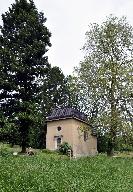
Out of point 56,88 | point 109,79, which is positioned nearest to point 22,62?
point 109,79

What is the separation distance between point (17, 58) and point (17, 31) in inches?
137

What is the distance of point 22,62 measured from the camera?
141ft

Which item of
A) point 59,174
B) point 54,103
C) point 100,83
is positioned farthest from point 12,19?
point 54,103

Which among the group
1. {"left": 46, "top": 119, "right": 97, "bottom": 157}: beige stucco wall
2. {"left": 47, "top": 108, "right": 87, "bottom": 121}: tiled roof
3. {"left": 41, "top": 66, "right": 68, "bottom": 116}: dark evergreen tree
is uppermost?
{"left": 41, "top": 66, "right": 68, "bottom": 116}: dark evergreen tree

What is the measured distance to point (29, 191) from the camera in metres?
13.5

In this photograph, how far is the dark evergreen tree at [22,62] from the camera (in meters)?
41.9

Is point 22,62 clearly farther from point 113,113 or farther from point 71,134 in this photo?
point 71,134

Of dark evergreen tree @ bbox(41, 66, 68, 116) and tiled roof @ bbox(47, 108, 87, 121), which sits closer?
tiled roof @ bbox(47, 108, 87, 121)

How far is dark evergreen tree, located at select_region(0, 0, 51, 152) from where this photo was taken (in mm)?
41875

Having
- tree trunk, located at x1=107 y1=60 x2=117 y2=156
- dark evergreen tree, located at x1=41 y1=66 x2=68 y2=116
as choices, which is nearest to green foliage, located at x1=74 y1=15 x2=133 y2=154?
tree trunk, located at x1=107 y1=60 x2=117 y2=156

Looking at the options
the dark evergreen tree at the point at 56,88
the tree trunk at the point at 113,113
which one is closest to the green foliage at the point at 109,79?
the tree trunk at the point at 113,113

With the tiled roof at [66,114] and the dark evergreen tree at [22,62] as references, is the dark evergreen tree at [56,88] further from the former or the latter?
the dark evergreen tree at [22,62]

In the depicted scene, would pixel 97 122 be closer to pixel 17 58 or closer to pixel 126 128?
pixel 126 128

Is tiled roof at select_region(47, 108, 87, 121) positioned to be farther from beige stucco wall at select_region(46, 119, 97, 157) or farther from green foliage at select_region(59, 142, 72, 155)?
green foliage at select_region(59, 142, 72, 155)
